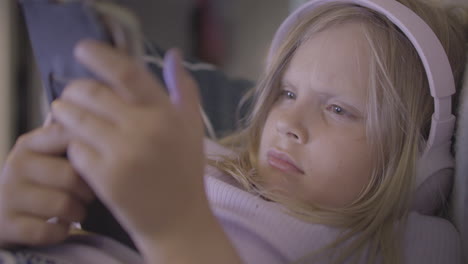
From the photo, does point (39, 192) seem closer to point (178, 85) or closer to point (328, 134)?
point (178, 85)

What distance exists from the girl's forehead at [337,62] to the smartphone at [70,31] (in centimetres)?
37

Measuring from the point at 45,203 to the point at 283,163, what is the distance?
349 mm

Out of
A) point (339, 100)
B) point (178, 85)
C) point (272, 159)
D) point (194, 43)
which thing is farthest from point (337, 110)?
point (194, 43)

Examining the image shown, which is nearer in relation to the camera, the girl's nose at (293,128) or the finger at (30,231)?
the finger at (30,231)

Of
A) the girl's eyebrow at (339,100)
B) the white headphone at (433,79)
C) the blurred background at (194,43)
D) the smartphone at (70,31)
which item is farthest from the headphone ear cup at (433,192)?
the smartphone at (70,31)

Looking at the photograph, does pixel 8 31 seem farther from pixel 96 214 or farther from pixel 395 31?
pixel 395 31

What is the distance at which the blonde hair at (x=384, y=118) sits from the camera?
0.53 metres

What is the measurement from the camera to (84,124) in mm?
276

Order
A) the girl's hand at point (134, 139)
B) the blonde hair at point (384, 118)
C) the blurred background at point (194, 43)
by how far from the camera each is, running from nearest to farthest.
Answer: the girl's hand at point (134, 139)
the blonde hair at point (384, 118)
the blurred background at point (194, 43)

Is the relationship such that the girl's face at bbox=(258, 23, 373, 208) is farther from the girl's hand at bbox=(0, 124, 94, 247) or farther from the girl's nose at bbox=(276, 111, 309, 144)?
the girl's hand at bbox=(0, 124, 94, 247)

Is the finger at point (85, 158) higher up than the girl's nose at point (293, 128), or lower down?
higher up

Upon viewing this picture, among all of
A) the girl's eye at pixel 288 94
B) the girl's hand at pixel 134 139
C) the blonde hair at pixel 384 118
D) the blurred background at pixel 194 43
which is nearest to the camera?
the girl's hand at pixel 134 139

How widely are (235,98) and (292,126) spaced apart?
37 cm

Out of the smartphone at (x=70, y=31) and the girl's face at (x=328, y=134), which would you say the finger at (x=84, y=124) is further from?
the girl's face at (x=328, y=134)
